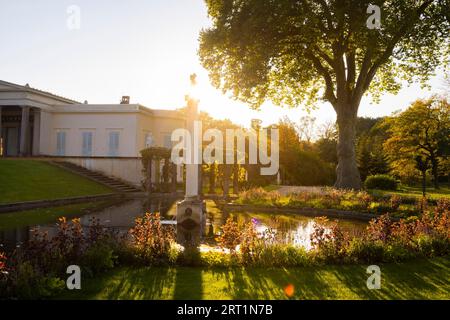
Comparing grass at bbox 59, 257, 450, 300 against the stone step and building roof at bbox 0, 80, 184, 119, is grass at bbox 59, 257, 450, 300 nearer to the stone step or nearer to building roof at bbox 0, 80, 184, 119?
the stone step

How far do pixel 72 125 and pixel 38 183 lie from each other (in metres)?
14.5

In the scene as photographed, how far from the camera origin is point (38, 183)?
23141mm

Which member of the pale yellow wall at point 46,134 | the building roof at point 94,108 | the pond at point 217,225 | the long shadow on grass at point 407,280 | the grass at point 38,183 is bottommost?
the long shadow on grass at point 407,280

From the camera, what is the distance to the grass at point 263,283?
20.4 ft

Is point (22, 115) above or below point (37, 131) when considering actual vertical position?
above

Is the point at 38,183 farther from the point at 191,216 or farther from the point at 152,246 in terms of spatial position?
the point at 152,246

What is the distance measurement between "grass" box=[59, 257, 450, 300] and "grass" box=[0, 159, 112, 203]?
13.5 m

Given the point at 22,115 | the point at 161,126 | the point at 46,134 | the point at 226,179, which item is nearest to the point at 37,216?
the point at 226,179

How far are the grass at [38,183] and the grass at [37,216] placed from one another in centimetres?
187

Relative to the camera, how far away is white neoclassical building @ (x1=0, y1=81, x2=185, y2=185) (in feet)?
113

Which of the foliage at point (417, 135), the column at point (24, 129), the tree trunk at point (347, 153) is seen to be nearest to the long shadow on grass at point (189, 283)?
the tree trunk at point (347, 153)

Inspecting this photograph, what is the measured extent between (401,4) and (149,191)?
62.8ft

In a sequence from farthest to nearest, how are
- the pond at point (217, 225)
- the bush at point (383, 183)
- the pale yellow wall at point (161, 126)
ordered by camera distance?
the bush at point (383, 183)
the pale yellow wall at point (161, 126)
the pond at point (217, 225)

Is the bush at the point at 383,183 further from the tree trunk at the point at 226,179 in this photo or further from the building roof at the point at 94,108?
the tree trunk at the point at 226,179
